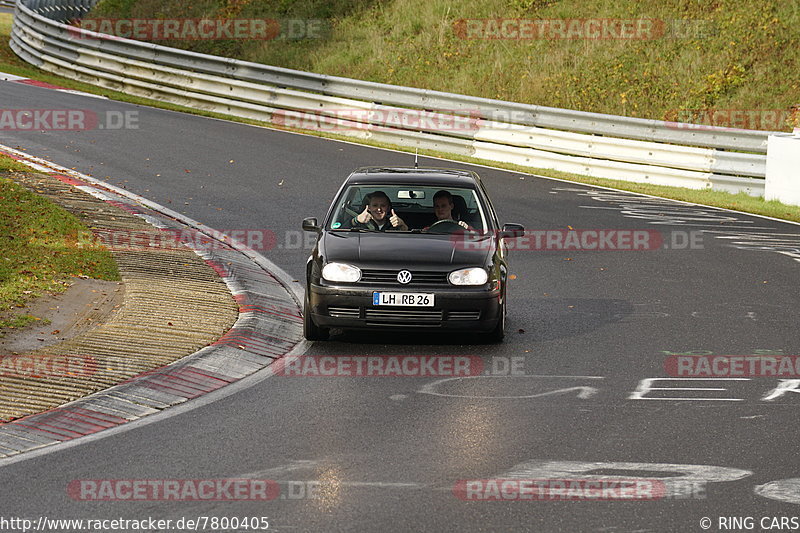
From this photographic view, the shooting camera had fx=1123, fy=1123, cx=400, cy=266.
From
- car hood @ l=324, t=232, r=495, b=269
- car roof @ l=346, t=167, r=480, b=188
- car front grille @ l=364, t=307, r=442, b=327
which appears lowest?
car front grille @ l=364, t=307, r=442, b=327

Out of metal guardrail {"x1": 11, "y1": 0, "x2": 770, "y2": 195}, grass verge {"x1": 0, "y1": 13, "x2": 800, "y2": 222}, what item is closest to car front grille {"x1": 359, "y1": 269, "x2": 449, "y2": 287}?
grass verge {"x1": 0, "y1": 13, "x2": 800, "y2": 222}

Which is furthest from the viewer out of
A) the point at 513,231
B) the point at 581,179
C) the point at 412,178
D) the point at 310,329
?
the point at 581,179

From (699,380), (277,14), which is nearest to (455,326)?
(699,380)

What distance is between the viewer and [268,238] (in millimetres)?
15180

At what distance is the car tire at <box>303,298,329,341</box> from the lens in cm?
1038

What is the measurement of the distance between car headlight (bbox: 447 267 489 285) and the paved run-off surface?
2157 millimetres

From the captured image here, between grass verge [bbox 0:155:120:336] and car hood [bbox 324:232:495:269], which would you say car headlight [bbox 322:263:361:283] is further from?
grass verge [bbox 0:155:120:336]

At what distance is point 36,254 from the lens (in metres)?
12.6

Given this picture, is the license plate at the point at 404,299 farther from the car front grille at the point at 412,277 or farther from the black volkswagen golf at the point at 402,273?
the car front grille at the point at 412,277

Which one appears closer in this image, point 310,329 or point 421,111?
point 310,329

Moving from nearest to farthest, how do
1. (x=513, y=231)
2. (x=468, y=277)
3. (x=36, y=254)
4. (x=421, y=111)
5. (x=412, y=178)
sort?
(x=468, y=277) < (x=513, y=231) < (x=412, y=178) < (x=36, y=254) < (x=421, y=111)

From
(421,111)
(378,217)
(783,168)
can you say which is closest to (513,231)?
(378,217)

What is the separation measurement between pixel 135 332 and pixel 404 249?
256 centimetres

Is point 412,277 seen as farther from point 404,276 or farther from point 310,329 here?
point 310,329
